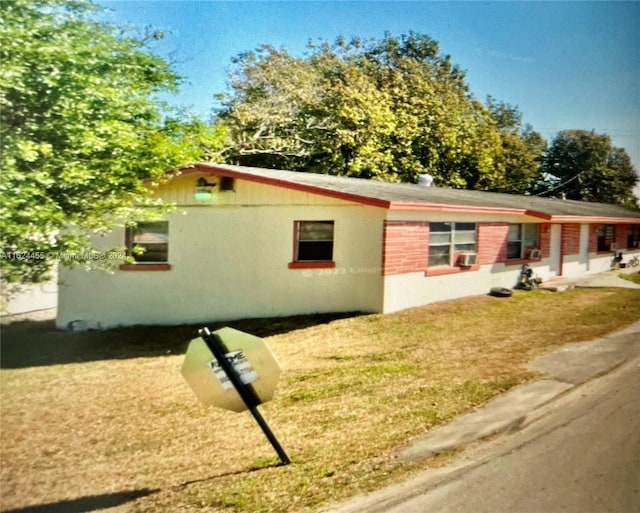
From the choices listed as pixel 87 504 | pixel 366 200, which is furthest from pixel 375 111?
pixel 87 504

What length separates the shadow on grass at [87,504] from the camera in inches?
110

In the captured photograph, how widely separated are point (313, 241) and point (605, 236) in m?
8.29

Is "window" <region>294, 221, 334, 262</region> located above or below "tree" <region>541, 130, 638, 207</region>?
below

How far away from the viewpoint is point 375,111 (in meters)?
9.20

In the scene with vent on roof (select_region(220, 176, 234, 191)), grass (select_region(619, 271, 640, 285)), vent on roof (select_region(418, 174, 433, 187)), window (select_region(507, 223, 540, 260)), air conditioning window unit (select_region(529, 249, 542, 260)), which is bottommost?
grass (select_region(619, 271, 640, 285))

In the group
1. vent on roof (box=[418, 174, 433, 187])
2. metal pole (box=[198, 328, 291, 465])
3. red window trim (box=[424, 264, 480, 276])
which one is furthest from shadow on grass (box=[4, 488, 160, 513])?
vent on roof (box=[418, 174, 433, 187])

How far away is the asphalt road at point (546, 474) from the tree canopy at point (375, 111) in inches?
105

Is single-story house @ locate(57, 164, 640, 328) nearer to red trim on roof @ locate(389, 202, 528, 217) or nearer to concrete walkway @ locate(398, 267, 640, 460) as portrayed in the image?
red trim on roof @ locate(389, 202, 528, 217)

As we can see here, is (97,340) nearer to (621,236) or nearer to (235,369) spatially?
(235,369)

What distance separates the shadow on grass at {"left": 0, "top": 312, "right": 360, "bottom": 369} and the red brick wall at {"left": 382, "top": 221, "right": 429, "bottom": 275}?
2.46 m

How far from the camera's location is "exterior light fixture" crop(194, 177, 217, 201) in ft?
13.9

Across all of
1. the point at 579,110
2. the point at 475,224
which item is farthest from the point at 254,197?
the point at 475,224

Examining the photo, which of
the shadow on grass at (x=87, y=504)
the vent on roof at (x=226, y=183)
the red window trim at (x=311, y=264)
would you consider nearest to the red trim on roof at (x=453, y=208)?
the red window trim at (x=311, y=264)

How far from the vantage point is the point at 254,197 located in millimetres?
4395
